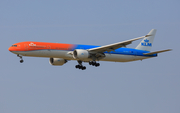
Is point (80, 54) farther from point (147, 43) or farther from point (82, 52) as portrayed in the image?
point (147, 43)

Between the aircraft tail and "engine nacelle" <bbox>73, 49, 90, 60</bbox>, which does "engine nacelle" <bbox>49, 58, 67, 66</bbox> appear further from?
the aircraft tail

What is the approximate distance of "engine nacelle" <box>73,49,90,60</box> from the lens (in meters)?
55.8

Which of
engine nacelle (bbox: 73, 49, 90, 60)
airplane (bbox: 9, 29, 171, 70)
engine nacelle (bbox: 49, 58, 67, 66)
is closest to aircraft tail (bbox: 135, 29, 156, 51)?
airplane (bbox: 9, 29, 171, 70)

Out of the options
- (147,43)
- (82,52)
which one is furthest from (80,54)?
(147,43)

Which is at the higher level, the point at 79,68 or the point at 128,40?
the point at 128,40

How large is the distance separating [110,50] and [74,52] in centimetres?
638

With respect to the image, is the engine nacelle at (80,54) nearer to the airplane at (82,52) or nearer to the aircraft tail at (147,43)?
the airplane at (82,52)

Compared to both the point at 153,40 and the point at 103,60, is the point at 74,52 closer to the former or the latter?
the point at 103,60

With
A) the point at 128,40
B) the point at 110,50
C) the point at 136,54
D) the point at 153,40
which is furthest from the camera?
the point at 153,40

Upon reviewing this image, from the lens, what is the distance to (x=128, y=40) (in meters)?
54.0

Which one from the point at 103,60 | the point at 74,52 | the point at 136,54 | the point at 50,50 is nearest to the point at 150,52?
the point at 136,54

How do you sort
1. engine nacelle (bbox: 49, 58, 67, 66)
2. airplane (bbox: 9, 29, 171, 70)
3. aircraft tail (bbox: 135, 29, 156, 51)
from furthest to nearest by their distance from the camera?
aircraft tail (bbox: 135, 29, 156, 51) → engine nacelle (bbox: 49, 58, 67, 66) → airplane (bbox: 9, 29, 171, 70)

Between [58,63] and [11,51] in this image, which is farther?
[58,63]

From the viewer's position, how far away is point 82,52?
56.3 meters
